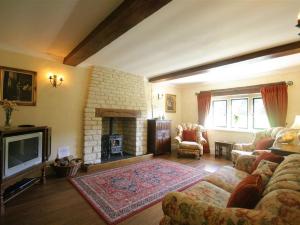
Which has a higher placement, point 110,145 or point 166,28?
point 166,28

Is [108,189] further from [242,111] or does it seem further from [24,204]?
[242,111]

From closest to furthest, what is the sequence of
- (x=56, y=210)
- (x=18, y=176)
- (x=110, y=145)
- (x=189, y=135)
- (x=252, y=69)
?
1. (x=56, y=210)
2. (x=18, y=176)
3. (x=252, y=69)
4. (x=110, y=145)
5. (x=189, y=135)

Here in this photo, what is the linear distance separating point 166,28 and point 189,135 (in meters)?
3.65

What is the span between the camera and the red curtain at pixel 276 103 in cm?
408

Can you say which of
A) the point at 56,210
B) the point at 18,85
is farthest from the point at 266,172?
the point at 18,85

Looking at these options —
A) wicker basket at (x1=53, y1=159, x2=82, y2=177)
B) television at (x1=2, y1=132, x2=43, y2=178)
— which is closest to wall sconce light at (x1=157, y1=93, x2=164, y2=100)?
wicker basket at (x1=53, y1=159, x2=82, y2=177)

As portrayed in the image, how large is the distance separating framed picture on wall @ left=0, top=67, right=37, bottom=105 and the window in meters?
4.93

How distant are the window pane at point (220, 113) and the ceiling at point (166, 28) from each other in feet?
8.20

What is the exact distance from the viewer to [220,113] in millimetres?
5535

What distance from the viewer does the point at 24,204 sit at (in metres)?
2.31

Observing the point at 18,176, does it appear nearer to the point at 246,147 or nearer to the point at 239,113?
the point at 246,147

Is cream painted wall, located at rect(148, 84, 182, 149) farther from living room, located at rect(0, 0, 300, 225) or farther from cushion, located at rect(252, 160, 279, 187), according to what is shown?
cushion, located at rect(252, 160, 279, 187)

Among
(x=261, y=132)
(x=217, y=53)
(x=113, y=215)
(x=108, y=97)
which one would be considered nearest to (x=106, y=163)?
(x=108, y=97)

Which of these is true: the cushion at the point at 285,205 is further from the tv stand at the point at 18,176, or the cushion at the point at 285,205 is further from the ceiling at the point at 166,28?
the tv stand at the point at 18,176
